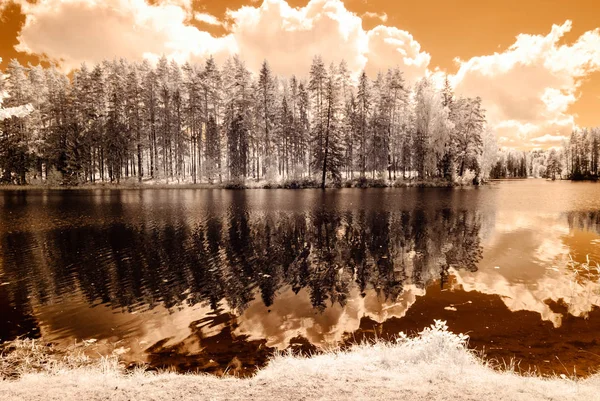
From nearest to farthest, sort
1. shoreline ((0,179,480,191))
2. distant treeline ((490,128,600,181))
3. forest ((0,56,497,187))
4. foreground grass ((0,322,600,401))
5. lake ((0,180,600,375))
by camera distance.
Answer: foreground grass ((0,322,600,401)) < lake ((0,180,600,375)) < shoreline ((0,179,480,191)) < forest ((0,56,497,187)) < distant treeline ((490,128,600,181))

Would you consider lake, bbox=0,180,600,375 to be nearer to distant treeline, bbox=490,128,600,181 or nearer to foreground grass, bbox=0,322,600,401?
foreground grass, bbox=0,322,600,401

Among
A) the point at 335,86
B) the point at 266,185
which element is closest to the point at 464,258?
the point at 266,185

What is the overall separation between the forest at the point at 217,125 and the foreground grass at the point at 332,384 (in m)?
49.6

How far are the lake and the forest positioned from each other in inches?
1385

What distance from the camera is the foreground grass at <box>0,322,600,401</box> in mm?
5188

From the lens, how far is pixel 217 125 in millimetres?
63094

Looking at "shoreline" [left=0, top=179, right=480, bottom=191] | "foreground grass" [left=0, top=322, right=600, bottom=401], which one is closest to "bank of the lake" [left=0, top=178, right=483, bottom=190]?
"shoreline" [left=0, top=179, right=480, bottom=191]

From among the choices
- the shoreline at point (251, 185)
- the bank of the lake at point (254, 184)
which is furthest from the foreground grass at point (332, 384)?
the bank of the lake at point (254, 184)

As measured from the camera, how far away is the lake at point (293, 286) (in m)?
8.50

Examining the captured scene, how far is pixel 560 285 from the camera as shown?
39.9 ft

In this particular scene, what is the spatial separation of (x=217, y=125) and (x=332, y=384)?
6253 cm

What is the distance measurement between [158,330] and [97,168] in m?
70.1

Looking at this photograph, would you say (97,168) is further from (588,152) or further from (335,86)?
(588,152)

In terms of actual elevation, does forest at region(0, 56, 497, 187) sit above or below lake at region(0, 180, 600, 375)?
above
